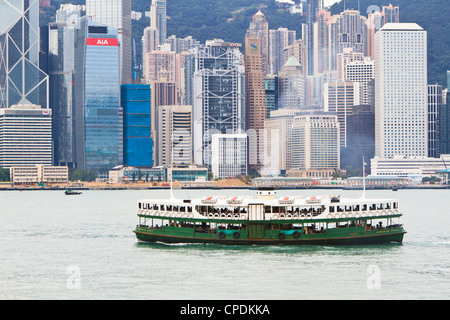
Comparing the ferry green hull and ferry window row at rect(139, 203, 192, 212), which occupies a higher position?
ferry window row at rect(139, 203, 192, 212)

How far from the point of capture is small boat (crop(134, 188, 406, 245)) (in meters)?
53.3

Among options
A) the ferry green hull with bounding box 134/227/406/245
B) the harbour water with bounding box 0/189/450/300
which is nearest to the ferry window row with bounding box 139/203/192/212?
the ferry green hull with bounding box 134/227/406/245

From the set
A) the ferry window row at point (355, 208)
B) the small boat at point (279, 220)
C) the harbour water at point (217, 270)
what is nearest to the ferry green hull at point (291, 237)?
the small boat at point (279, 220)

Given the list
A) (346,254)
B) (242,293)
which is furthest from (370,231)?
(242,293)

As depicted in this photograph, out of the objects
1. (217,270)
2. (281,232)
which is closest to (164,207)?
(281,232)

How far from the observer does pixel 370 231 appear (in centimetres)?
5434

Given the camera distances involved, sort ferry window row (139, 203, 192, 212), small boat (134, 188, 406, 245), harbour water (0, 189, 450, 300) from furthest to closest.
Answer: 1. ferry window row (139, 203, 192, 212)
2. small boat (134, 188, 406, 245)
3. harbour water (0, 189, 450, 300)

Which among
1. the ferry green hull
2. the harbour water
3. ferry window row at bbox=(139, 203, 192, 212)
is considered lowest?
the harbour water

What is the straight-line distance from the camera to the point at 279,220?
174 ft

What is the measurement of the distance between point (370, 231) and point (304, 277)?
1189 centimetres

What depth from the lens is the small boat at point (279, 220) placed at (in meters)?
53.3

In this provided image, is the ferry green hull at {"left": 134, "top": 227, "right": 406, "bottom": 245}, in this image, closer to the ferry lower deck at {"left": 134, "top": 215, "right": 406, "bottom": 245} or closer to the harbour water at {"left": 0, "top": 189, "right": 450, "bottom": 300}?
the ferry lower deck at {"left": 134, "top": 215, "right": 406, "bottom": 245}
